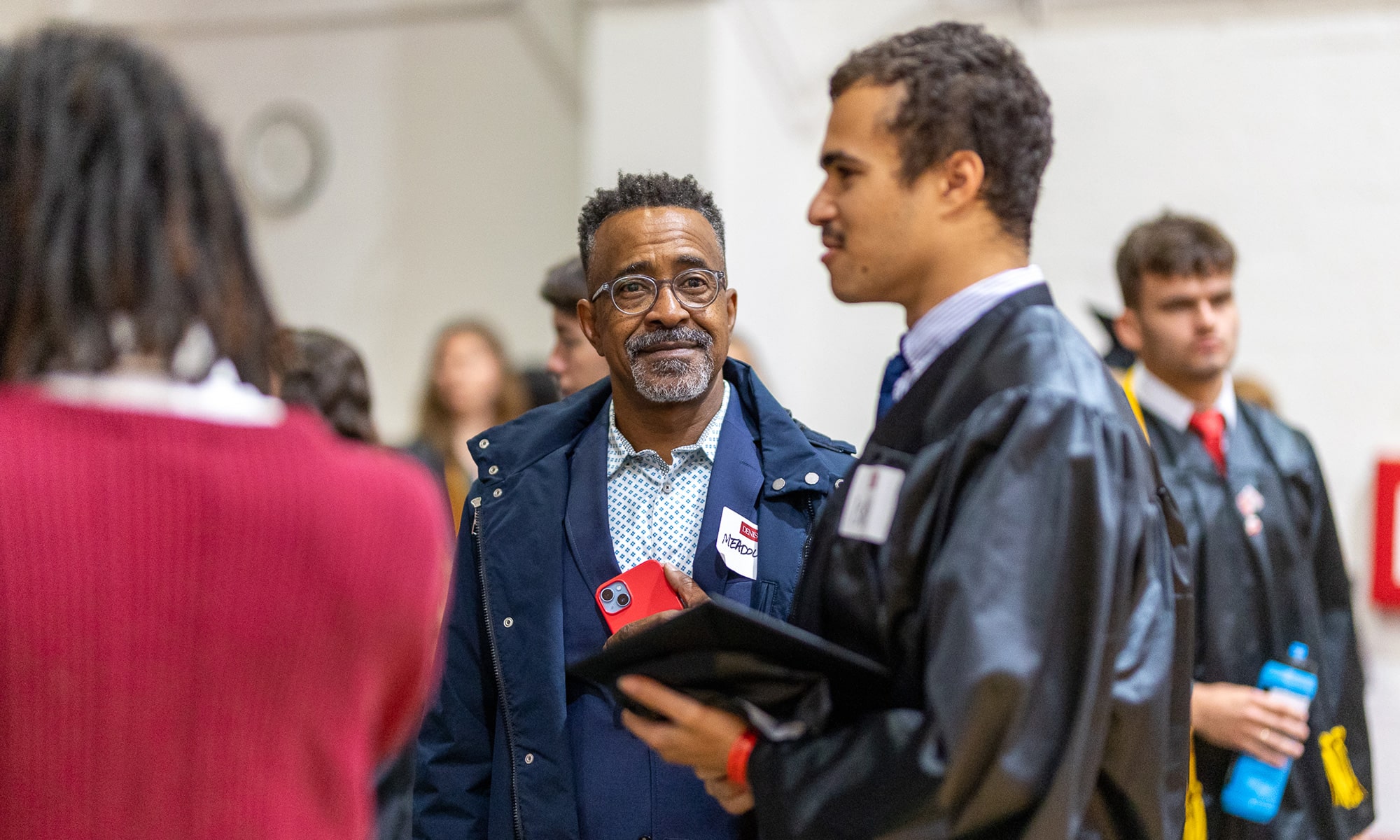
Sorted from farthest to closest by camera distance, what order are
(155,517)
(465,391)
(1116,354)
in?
1. (465,391)
2. (1116,354)
3. (155,517)

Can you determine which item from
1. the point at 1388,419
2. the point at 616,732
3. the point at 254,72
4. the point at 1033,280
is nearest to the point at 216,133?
the point at 1033,280

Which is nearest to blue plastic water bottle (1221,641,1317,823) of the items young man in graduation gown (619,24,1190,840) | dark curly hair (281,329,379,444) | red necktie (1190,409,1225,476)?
red necktie (1190,409,1225,476)

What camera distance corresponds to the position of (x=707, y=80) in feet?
15.8

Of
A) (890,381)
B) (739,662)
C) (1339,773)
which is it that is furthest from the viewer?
(1339,773)

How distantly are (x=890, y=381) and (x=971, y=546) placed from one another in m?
0.43

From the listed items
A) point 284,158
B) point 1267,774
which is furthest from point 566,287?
Result: point 284,158

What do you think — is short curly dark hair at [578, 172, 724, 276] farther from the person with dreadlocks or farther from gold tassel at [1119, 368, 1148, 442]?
the person with dreadlocks

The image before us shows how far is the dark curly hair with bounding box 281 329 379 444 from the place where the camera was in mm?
2787

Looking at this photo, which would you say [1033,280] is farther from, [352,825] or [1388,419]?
[1388,419]

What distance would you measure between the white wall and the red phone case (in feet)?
9.42

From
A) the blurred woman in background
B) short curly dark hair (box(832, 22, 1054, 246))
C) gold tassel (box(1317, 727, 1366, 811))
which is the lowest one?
gold tassel (box(1317, 727, 1366, 811))

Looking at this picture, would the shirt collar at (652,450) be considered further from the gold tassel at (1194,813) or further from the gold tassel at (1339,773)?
the gold tassel at (1339,773)

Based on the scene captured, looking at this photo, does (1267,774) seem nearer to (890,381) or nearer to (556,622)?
(890,381)

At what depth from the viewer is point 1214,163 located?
5285 mm
